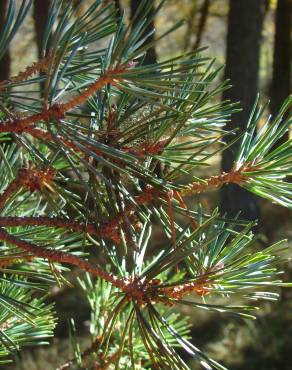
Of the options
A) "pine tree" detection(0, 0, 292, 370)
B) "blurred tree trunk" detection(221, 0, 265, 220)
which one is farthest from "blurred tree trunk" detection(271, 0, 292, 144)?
"pine tree" detection(0, 0, 292, 370)

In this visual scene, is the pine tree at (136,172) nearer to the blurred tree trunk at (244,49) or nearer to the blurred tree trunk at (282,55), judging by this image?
the blurred tree trunk at (244,49)

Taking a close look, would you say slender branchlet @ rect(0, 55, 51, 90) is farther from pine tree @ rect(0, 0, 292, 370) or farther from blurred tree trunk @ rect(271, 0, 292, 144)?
blurred tree trunk @ rect(271, 0, 292, 144)

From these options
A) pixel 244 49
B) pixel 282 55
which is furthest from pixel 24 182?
pixel 282 55

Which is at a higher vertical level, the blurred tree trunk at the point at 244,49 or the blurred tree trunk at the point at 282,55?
the blurred tree trunk at the point at 282,55

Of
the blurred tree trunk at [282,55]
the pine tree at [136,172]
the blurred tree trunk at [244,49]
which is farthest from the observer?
the blurred tree trunk at [282,55]

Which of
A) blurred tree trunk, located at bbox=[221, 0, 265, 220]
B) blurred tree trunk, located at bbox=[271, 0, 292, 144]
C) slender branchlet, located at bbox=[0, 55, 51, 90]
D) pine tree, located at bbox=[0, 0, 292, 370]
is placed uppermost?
blurred tree trunk, located at bbox=[271, 0, 292, 144]

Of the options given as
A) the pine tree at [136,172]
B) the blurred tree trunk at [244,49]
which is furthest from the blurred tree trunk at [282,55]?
the pine tree at [136,172]

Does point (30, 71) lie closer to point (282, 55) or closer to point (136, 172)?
point (136, 172)

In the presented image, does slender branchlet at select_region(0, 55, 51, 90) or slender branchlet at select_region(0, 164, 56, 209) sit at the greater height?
slender branchlet at select_region(0, 55, 51, 90)

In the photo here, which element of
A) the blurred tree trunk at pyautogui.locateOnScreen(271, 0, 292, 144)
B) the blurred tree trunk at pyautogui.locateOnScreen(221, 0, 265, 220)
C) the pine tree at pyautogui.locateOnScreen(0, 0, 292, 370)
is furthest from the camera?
the blurred tree trunk at pyautogui.locateOnScreen(271, 0, 292, 144)
